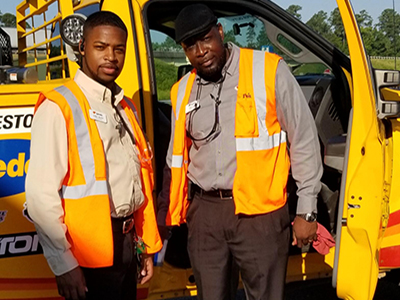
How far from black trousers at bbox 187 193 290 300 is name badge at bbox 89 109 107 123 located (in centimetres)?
66

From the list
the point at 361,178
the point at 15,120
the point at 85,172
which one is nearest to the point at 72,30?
the point at 15,120

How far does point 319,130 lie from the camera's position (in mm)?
3289

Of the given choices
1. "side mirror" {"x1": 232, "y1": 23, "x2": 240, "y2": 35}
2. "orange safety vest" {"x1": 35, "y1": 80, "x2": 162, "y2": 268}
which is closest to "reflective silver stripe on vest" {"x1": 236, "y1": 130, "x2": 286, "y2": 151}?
"orange safety vest" {"x1": 35, "y1": 80, "x2": 162, "y2": 268}

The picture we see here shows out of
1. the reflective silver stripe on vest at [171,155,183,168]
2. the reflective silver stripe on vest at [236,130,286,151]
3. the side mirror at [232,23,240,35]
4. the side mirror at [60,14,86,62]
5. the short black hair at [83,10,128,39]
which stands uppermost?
the side mirror at [232,23,240,35]

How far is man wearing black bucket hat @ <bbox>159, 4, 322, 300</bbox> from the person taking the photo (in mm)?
2213

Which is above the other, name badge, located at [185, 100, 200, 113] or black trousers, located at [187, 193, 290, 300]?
name badge, located at [185, 100, 200, 113]

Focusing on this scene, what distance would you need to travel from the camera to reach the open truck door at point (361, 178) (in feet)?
8.10

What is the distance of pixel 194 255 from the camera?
2.42m

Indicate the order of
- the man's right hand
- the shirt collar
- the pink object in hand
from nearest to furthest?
the man's right hand, the shirt collar, the pink object in hand

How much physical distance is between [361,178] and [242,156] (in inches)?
27.1

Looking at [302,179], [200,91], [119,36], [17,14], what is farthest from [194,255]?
[17,14]

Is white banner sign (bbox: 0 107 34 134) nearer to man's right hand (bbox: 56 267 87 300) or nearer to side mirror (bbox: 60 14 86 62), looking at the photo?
side mirror (bbox: 60 14 86 62)

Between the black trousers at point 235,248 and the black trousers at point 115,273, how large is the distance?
0.38 meters

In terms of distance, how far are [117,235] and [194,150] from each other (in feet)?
1.90
